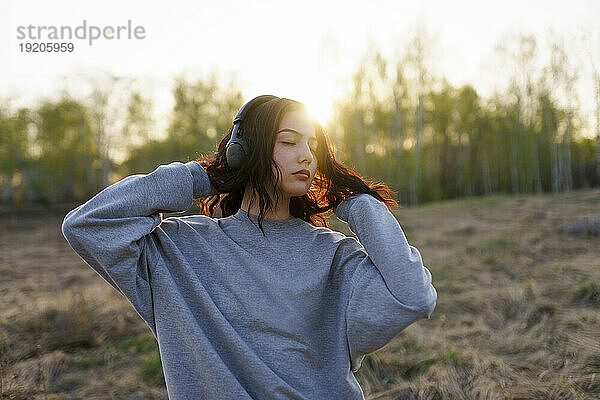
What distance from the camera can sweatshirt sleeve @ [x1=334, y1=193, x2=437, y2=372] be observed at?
3.98ft

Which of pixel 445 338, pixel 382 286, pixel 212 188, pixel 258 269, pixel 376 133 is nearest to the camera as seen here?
pixel 382 286

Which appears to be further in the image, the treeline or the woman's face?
the treeline

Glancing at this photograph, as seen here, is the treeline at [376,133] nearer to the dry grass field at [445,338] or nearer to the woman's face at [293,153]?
the dry grass field at [445,338]

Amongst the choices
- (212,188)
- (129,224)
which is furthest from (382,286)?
(129,224)

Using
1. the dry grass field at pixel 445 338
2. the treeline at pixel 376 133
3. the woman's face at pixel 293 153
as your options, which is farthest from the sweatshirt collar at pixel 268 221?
the treeline at pixel 376 133

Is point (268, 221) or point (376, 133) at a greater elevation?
point (376, 133)

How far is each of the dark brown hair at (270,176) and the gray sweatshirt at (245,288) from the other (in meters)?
0.08

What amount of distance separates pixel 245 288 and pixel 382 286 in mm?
400

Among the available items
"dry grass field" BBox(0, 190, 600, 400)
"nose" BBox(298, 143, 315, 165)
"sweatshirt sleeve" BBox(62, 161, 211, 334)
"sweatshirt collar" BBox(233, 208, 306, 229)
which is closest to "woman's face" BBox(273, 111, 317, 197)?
"nose" BBox(298, 143, 315, 165)

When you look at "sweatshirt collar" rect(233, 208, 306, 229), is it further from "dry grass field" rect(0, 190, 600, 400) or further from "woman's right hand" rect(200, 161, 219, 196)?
"dry grass field" rect(0, 190, 600, 400)

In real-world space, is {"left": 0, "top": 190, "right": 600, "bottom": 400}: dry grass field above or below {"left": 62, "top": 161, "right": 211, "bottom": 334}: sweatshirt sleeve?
below

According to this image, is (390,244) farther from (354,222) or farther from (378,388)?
(378,388)

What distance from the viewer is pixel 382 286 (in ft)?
4.14

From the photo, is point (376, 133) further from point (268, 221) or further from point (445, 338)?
point (268, 221)
